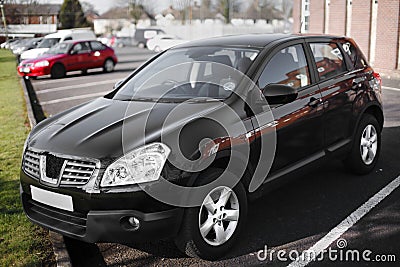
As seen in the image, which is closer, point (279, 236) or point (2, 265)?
point (2, 265)

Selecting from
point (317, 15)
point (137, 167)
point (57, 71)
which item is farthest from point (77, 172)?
point (317, 15)

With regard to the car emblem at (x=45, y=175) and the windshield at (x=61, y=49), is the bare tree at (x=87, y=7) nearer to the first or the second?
the windshield at (x=61, y=49)

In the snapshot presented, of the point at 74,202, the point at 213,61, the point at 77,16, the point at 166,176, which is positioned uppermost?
the point at 77,16

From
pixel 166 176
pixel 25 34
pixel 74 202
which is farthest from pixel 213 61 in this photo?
pixel 25 34

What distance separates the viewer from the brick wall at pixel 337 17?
19.7 metres

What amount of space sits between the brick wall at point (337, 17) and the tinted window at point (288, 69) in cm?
1634

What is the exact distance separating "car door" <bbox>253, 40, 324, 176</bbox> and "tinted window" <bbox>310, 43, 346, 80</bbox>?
0.65ft

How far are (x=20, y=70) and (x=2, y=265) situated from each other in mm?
16273

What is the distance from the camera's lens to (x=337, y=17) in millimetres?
20172

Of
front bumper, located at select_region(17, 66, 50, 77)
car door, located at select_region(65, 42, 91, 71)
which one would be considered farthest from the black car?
car door, located at select_region(65, 42, 91, 71)

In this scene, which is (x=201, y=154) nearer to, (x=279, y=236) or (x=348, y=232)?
(x=279, y=236)

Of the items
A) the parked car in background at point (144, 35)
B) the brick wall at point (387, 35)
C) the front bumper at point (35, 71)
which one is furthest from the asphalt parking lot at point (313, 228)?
the parked car in background at point (144, 35)

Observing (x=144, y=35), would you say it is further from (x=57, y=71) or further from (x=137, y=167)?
(x=137, y=167)

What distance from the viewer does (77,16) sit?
71.9 meters
